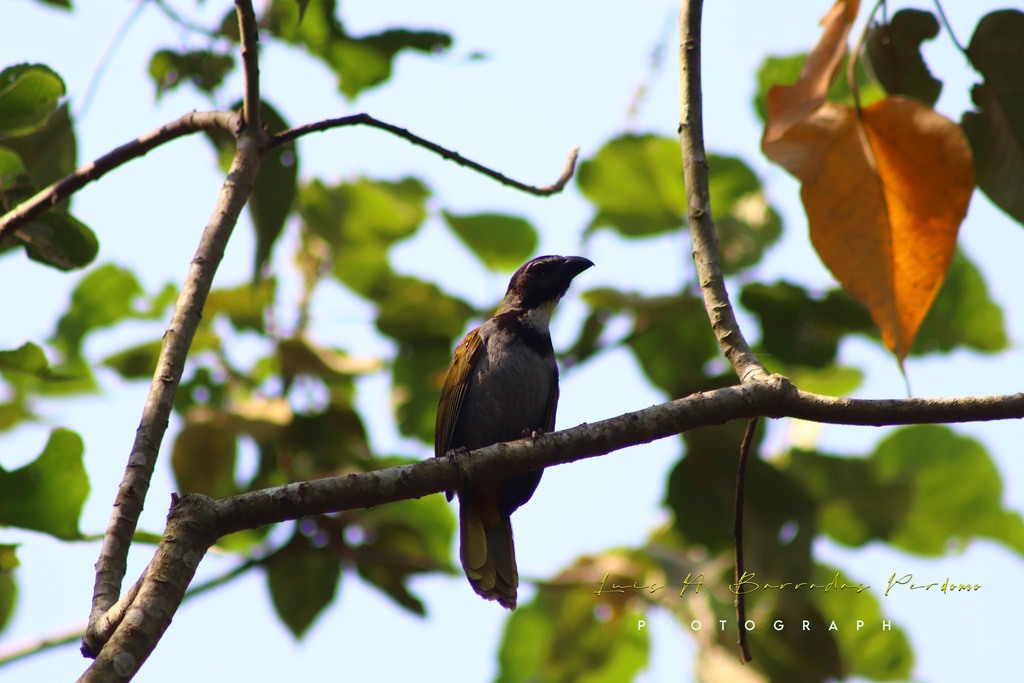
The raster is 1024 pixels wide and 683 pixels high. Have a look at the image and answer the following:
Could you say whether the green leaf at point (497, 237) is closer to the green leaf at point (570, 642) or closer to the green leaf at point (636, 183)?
the green leaf at point (636, 183)

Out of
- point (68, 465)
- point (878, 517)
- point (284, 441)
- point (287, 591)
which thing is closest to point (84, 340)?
point (284, 441)

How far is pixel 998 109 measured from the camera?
11.2ft

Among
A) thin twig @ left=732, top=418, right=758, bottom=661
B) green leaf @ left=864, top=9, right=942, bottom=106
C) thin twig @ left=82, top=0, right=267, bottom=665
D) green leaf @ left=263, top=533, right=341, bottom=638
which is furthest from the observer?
green leaf @ left=263, top=533, right=341, bottom=638

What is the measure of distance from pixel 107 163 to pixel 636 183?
3.33 metres

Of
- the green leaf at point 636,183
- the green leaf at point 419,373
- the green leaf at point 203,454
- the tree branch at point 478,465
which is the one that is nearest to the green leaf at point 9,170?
the tree branch at point 478,465

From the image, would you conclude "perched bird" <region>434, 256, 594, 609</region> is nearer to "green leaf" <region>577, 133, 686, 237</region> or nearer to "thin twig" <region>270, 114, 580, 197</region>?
"green leaf" <region>577, 133, 686, 237</region>

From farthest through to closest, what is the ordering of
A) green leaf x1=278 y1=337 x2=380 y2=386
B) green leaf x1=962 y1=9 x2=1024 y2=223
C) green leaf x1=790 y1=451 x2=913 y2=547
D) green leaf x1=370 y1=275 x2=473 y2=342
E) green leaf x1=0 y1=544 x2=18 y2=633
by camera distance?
1. green leaf x1=370 y1=275 x2=473 y2=342
2. green leaf x1=278 y1=337 x2=380 y2=386
3. green leaf x1=790 y1=451 x2=913 y2=547
4. green leaf x1=0 y1=544 x2=18 y2=633
5. green leaf x1=962 y1=9 x2=1024 y2=223

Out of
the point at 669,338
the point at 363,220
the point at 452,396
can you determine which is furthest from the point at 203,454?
the point at 669,338

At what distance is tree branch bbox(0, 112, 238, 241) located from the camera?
8.80 feet

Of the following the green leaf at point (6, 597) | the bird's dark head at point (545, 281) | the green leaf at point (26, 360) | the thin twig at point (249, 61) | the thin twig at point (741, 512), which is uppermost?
the bird's dark head at point (545, 281)

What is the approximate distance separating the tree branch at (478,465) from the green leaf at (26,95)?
1519 mm

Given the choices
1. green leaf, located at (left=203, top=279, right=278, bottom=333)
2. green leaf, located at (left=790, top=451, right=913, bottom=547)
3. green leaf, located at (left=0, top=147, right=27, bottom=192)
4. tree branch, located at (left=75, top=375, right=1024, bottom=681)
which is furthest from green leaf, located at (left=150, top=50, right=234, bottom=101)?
green leaf, located at (left=790, top=451, right=913, bottom=547)

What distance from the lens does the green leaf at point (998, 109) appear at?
3.30 meters

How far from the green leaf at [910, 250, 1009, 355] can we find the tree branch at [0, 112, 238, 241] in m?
4.02
